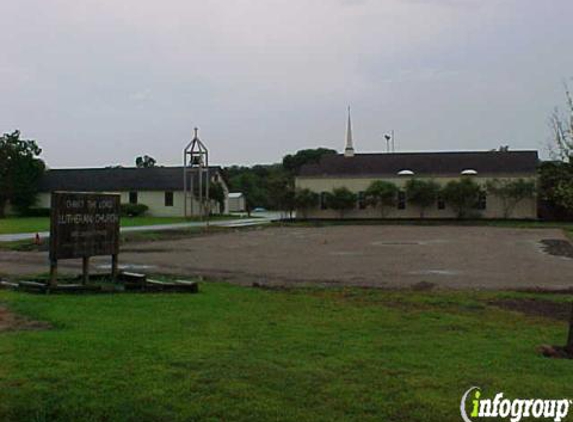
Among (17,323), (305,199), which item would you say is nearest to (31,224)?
(305,199)

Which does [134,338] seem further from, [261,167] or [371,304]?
[261,167]

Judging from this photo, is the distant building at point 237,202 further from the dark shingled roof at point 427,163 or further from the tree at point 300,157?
the tree at point 300,157

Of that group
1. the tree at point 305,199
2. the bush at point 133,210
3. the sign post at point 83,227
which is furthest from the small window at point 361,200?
the sign post at point 83,227

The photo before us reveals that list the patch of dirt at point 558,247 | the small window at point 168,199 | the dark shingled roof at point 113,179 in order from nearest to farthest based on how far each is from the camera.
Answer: the patch of dirt at point 558,247 < the small window at point 168,199 < the dark shingled roof at point 113,179

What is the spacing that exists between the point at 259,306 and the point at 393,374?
5491mm

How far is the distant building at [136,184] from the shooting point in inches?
2790

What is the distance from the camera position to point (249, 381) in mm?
5922

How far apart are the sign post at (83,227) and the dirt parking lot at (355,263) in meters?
3.27

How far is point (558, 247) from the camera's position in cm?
2977

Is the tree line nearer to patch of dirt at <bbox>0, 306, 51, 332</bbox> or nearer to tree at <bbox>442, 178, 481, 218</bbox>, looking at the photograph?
tree at <bbox>442, 178, 481, 218</bbox>

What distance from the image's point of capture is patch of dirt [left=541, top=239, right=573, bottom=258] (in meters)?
26.5

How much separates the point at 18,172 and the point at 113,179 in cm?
918

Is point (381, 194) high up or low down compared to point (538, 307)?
up

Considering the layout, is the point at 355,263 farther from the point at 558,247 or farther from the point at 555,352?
the point at 555,352
